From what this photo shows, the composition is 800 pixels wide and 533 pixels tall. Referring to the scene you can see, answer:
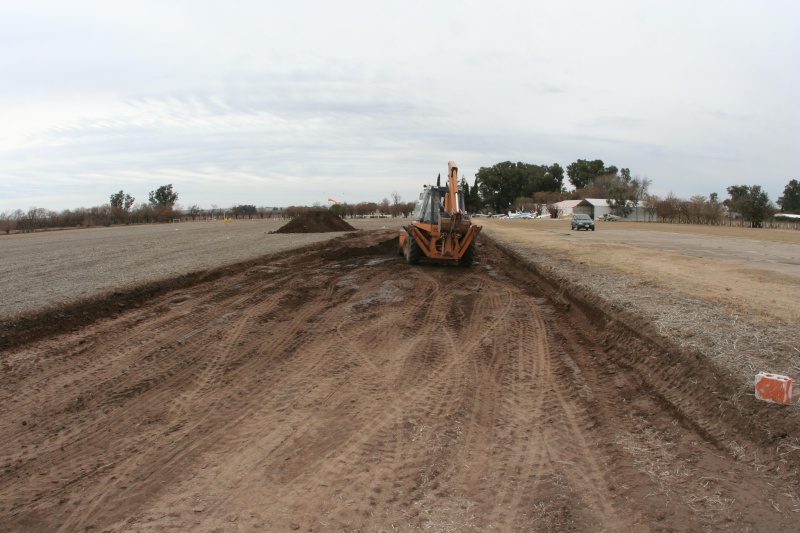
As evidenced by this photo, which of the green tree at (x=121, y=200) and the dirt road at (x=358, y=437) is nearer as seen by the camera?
the dirt road at (x=358, y=437)

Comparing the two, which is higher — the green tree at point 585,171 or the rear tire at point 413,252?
the green tree at point 585,171

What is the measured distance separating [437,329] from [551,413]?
357 cm

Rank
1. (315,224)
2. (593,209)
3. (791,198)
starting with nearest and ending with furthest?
(315,224)
(593,209)
(791,198)

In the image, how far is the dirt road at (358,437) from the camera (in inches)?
146

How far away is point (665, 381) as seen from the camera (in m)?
6.14

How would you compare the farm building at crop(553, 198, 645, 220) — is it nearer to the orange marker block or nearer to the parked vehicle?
the parked vehicle

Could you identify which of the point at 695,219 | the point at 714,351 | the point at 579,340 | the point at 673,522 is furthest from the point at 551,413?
the point at 695,219

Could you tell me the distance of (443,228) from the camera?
15.6 m

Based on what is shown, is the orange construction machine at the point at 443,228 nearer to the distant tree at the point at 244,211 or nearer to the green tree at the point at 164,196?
the distant tree at the point at 244,211

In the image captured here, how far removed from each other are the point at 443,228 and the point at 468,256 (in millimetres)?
1776

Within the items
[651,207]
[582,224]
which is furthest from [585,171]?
[582,224]

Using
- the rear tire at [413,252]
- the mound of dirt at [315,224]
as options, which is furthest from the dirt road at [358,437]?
the mound of dirt at [315,224]

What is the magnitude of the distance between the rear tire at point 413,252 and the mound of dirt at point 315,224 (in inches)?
954

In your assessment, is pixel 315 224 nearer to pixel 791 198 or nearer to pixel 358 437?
pixel 358 437
